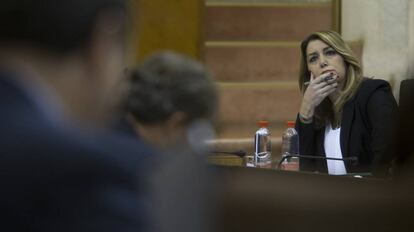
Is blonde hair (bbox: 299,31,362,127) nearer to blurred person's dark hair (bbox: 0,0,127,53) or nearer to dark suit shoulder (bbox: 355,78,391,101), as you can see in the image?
dark suit shoulder (bbox: 355,78,391,101)

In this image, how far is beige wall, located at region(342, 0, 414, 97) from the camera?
18.3 feet

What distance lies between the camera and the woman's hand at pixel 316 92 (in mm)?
3039

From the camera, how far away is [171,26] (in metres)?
5.14

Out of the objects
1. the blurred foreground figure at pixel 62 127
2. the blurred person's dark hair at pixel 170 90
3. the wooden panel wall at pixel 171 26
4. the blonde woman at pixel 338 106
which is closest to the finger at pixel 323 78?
the blonde woman at pixel 338 106

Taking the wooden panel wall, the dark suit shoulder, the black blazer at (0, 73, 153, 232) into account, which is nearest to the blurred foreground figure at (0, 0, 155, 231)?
the black blazer at (0, 73, 153, 232)

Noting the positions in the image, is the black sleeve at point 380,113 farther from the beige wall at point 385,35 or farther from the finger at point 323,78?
the beige wall at point 385,35

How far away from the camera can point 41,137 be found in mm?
540

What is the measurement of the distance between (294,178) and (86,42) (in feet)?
4.48

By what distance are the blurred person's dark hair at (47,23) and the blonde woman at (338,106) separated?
2.33 meters

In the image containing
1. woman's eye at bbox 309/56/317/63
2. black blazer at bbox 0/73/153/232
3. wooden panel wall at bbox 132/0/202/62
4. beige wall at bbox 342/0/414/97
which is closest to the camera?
black blazer at bbox 0/73/153/232

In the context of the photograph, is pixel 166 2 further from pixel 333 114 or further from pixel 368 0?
pixel 333 114

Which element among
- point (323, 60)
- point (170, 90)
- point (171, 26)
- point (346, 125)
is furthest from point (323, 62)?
point (171, 26)

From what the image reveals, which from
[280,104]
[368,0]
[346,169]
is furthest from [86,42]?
[368,0]

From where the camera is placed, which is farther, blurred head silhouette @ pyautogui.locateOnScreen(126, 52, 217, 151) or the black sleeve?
the black sleeve
